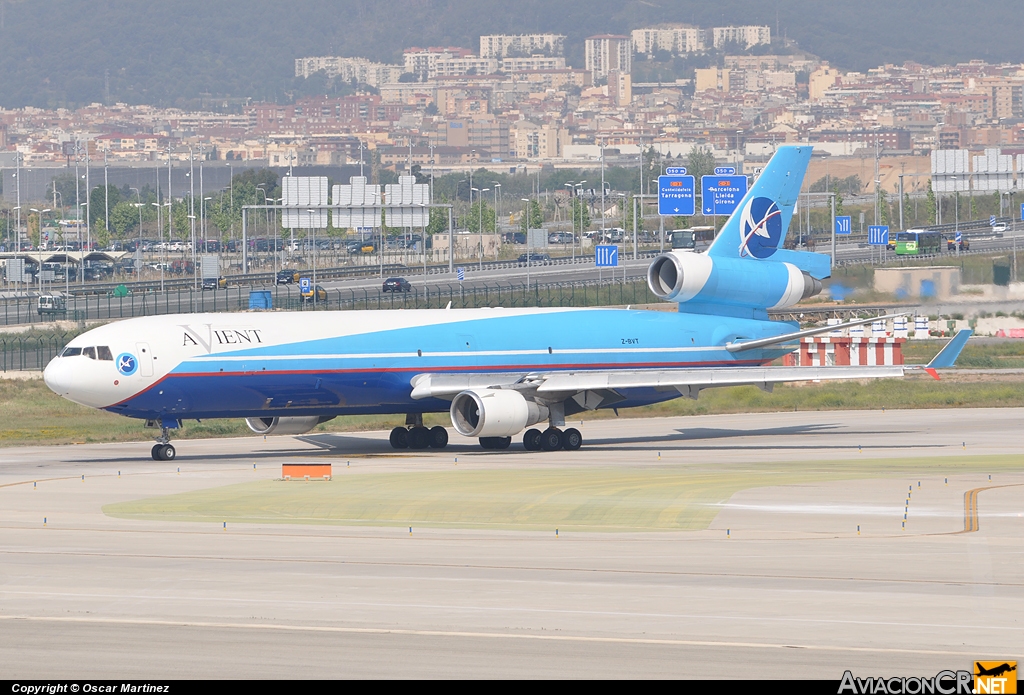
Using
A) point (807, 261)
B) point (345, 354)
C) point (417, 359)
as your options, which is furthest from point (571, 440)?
point (807, 261)

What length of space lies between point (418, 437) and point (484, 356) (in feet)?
12.4

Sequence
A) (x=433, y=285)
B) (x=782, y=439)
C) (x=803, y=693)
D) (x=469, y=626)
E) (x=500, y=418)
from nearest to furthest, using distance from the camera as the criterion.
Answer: (x=803, y=693) → (x=469, y=626) → (x=500, y=418) → (x=782, y=439) → (x=433, y=285)

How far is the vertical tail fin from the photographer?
5434cm

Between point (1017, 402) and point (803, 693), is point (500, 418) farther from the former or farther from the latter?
point (803, 693)

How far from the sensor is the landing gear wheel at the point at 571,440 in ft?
161

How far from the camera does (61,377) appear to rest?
43031 millimetres

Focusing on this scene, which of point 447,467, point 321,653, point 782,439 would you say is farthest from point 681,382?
point 321,653

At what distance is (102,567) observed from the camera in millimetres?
25938

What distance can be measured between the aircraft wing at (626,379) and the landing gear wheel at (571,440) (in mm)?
1296

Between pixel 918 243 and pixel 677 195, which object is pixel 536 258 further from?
pixel 677 195

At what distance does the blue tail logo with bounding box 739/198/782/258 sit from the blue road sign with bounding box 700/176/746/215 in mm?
57324

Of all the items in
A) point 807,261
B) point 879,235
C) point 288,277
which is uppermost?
point 879,235

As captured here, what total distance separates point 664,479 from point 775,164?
797 inches

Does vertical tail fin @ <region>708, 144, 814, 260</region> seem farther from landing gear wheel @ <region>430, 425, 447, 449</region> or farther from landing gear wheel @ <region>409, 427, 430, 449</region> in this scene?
landing gear wheel @ <region>409, 427, 430, 449</region>
